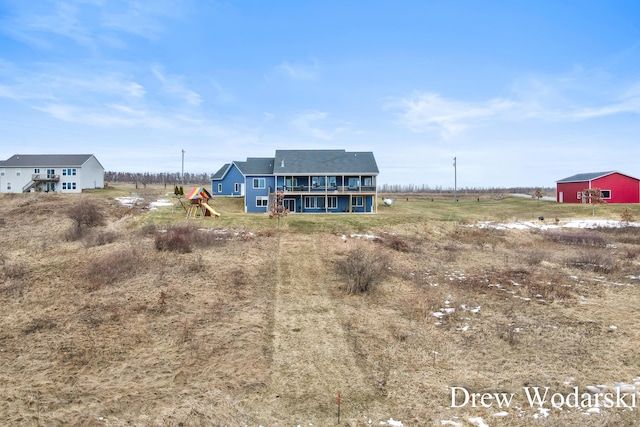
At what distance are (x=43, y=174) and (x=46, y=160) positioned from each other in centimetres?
250

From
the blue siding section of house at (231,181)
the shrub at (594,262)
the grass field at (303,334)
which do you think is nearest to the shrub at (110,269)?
the grass field at (303,334)

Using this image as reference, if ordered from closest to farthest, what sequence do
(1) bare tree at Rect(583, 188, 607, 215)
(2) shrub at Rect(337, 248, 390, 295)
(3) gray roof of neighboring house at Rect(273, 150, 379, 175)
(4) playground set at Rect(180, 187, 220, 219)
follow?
1. (2) shrub at Rect(337, 248, 390, 295)
2. (4) playground set at Rect(180, 187, 220, 219)
3. (3) gray roof of neighboring house at Rect(273, 150, 379, 175)
4. (1) bare tree at Rect(583, 188, 607, 215)

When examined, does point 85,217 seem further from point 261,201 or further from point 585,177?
point 585,177

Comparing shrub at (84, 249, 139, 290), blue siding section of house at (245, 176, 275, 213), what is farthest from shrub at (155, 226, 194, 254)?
blue siding section of house at (245, 176, 275, 213)

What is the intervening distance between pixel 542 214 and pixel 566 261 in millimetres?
26306

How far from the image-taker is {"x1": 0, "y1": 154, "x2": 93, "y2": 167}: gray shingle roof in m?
56.1

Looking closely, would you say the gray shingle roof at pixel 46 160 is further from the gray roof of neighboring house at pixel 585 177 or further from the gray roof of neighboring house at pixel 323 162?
the gray roof of neighboring house at pixel 585 177

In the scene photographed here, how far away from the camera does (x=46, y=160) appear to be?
5709 cm

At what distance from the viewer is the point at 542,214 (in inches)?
1801

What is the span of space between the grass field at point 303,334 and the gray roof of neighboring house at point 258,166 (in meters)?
20.8

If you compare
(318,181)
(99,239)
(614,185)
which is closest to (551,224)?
(614,185)

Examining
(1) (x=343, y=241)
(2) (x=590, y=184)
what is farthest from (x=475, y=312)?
(2) (x=590, y=184)

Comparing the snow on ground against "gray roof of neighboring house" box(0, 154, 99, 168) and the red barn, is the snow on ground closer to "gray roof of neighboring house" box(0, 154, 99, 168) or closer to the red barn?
the red barn

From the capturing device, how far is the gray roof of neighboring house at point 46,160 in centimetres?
5606
